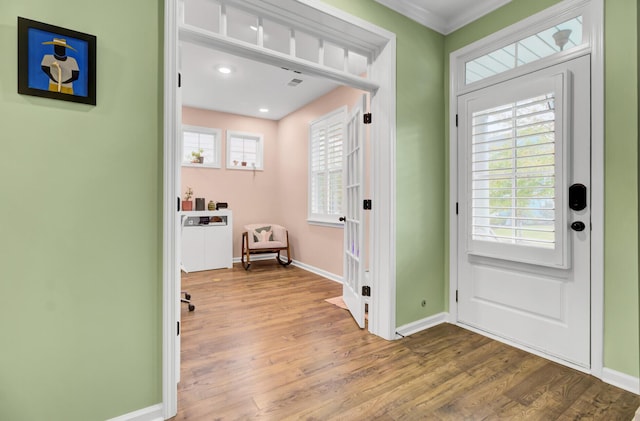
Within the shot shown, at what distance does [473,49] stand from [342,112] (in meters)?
1.97

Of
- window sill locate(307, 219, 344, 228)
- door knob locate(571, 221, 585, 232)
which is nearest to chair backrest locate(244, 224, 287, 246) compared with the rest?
window sill locate(307, 219, 344, 228)

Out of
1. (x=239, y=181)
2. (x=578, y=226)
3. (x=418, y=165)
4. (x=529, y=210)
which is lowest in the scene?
(x=578, y=226)

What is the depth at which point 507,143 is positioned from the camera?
91.0 inches

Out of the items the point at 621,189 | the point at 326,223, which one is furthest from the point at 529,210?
A: the point at 326,223

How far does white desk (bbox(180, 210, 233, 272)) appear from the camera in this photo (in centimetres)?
475

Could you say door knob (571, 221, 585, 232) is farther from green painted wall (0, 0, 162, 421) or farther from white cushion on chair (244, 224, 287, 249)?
white cushion on chair (244, 224, 287, 249)

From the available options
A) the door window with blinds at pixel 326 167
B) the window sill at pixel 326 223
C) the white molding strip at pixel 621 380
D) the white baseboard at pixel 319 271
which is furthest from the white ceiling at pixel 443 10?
the white baseboard at pixel 319 271

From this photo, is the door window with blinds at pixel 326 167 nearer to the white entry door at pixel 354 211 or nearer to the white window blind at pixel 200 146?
the white entry door at pixel 354 211

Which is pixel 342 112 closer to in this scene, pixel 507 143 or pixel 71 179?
pixel 507 143

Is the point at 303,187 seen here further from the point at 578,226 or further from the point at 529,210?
the point at 578,226

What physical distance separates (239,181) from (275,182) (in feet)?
2.34

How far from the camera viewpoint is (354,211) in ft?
9.56

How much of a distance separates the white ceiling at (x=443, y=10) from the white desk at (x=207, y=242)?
3829mm

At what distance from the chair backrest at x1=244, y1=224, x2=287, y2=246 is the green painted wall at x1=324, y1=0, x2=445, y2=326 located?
306 cm
